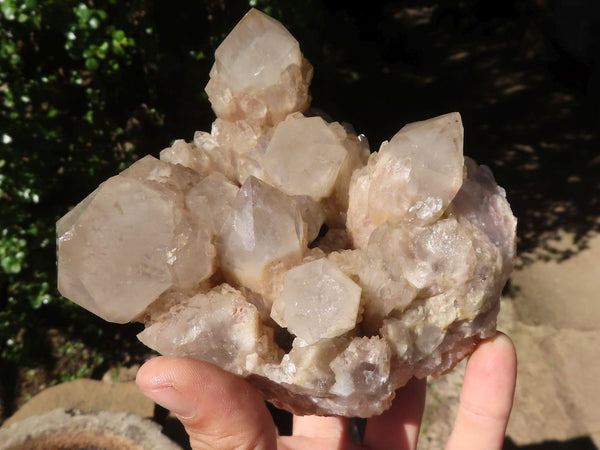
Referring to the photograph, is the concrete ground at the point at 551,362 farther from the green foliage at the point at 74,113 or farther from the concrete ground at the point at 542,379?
the green foliage at the point at 74,113

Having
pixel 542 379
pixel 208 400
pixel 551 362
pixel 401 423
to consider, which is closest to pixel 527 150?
pixel 551 362

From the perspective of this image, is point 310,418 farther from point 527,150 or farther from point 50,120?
point 527,150

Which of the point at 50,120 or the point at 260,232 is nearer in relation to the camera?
the point at 260,232

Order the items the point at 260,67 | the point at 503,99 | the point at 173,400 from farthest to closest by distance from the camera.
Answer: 1. the point at 503,99
2. the point at 260,67
3. the point at 173,400

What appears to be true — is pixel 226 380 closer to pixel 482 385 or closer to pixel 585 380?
pixel 482 385

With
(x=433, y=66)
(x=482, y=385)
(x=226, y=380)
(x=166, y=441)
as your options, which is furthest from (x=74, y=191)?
(x=433, y=66)

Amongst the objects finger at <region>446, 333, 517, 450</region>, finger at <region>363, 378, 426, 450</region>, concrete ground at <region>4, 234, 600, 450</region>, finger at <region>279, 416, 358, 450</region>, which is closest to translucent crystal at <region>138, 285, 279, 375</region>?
finger at <region>446, 333, 517, 450</region>

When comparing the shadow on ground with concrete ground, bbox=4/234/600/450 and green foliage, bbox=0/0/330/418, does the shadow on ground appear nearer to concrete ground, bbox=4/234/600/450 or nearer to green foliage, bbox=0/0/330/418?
concrete ground, bbox=4/234/600/450
